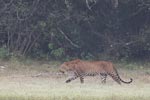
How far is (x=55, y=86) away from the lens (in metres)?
14.1

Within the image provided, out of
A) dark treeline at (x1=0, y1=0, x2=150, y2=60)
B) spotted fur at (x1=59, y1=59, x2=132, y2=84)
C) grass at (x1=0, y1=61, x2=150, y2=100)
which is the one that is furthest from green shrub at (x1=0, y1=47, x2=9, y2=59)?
spotted fur at (x1=59, y1=59, x2=132, y2=84)

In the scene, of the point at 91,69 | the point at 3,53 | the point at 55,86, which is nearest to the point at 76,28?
the point at 3,53

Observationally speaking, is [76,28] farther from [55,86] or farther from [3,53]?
[55,86]

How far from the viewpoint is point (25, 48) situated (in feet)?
66.3

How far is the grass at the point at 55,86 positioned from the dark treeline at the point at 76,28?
1.17 meters

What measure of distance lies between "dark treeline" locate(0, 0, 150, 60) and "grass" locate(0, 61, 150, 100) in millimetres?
1170

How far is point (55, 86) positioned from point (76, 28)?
5866 mm

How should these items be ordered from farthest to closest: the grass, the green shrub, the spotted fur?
the green shrub < the spotted fur < the grass

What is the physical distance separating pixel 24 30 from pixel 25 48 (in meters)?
0.61

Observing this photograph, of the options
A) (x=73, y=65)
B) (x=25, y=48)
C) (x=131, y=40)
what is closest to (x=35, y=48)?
(x=25, y=48)

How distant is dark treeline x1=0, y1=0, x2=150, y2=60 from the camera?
19594 mm

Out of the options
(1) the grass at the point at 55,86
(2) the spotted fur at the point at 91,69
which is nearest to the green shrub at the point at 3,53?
(1) the grass at the point at 55,86

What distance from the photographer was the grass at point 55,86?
1173 cm

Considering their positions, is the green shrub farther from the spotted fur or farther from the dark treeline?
the spotted fur
